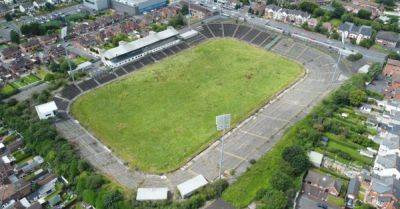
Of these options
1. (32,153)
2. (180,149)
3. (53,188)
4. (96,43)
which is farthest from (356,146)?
(96,43)

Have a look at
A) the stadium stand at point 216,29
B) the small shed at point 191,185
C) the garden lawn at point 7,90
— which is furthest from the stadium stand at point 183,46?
the small shed at point 191,185

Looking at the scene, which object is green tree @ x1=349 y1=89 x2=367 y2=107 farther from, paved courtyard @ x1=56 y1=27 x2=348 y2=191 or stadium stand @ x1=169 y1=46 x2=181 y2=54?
stadium stand @ x1=169 y1=46 x2=181 y2=54

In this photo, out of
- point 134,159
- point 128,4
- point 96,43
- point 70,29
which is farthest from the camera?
point 128,4

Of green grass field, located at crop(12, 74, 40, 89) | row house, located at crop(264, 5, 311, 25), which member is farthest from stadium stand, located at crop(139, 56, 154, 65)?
row house, located at crop(264, 5, 311, 25)

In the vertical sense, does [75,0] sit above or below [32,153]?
above

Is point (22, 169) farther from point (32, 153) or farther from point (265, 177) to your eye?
point (265, 177)

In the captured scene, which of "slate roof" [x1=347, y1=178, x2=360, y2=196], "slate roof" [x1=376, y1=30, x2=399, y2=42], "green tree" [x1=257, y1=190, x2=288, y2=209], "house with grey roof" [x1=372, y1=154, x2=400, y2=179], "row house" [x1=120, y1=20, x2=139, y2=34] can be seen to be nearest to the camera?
"green tree" [x1=257, y1=190, x2=288, y2=209]

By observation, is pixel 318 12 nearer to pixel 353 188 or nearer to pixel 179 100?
pixel 179 100
